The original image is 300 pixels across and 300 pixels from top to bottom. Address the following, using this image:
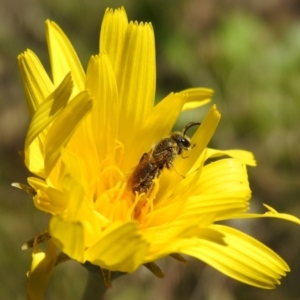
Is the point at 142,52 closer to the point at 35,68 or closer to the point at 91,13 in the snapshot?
the point at 35,68

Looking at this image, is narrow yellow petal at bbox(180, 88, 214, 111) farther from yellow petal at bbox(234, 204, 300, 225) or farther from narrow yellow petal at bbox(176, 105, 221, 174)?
yellow petal at bbox(234, 204, 300, 225)

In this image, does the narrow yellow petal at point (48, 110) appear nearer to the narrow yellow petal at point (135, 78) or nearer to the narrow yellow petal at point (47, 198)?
the narrow yellow petal at point (47, 198)

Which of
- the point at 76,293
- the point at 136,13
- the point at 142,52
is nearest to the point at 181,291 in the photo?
the point at 76,293

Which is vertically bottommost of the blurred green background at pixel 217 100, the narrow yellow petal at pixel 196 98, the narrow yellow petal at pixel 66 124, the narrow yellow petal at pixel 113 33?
the blurred green background at pixel 217 100

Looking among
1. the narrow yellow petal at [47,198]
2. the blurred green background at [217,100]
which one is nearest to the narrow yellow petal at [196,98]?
the narrow yellow petal at [47,198]

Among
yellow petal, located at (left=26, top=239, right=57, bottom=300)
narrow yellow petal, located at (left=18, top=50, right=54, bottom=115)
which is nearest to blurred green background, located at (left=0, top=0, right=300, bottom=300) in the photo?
narrow yellow petal, located at (left=18, top=50, right=54, bottom=115)

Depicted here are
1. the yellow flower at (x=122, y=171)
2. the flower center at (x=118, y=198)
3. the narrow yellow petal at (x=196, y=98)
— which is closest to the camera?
the yellow flower at (x=122, y=171)
